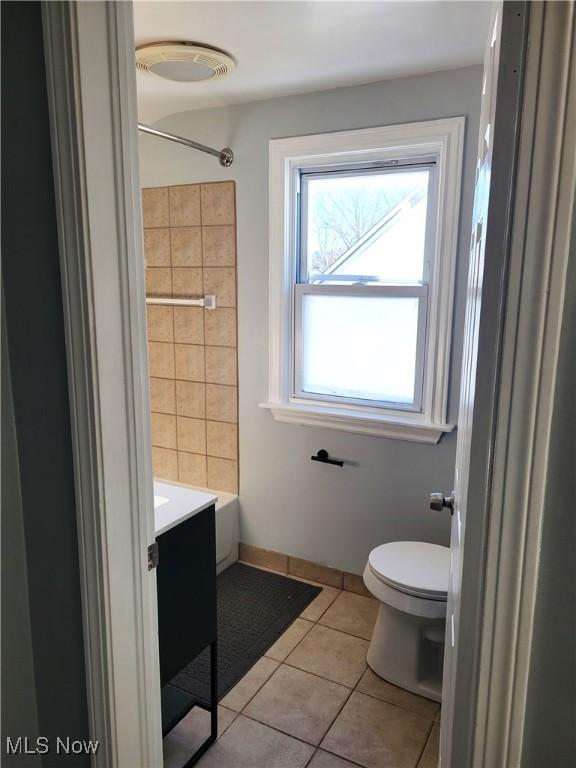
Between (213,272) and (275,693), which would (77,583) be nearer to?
(275,693)

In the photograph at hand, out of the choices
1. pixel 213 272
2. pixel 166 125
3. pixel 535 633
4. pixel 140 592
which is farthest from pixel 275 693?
pixel 166 125

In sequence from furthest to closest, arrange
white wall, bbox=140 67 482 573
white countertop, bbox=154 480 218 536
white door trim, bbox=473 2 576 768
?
white wall, bbox=140 67 482 573, white countertop, bbox=154 480 218 536, white door trim, bbox=473 2 576 768

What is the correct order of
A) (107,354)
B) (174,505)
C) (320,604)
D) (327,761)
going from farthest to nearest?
(320,604) < (327,761) < (174,505) < (107,354)

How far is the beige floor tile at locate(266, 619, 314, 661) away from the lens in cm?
218

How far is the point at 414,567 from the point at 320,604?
2.21 feet

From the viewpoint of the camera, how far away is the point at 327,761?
5.57 feet

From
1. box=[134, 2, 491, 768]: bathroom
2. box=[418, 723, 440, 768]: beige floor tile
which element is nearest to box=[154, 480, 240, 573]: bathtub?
box=[134, 2, 491, 768]: bathroom

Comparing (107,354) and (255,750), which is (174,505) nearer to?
(107,354)

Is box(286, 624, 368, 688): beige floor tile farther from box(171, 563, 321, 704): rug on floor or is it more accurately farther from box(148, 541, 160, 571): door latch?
box(148, 541, 160, 571): door latch

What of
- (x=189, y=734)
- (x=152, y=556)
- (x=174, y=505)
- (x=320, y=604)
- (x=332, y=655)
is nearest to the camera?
(x=152, y=556)

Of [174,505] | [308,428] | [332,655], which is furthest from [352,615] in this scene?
[174,505]

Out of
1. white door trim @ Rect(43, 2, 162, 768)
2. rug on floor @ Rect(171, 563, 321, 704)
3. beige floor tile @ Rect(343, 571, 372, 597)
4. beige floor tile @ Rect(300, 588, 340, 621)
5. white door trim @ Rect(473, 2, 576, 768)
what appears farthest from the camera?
beige floor tile @ Rect(343, 571, 372, 597)

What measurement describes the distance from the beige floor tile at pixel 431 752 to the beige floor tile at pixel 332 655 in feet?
1.05

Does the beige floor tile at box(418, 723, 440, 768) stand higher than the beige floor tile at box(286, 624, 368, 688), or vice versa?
the beige floor tile at box(286, 624, 368, 688)
